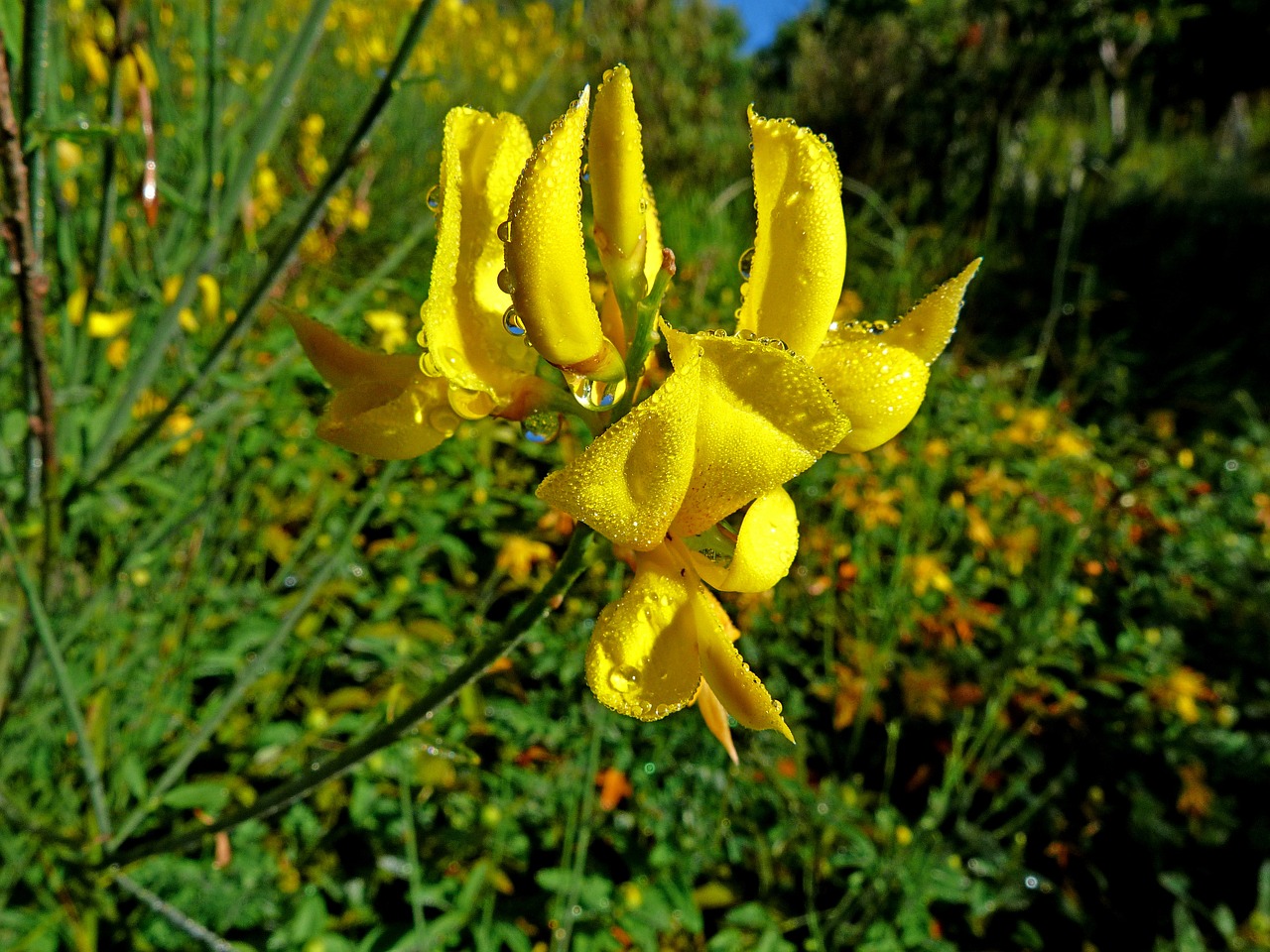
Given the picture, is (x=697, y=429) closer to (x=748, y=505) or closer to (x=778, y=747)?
(x=748, y=505)

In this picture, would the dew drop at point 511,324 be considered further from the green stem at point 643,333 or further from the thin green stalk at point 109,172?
the thin green stalk at point 109,172

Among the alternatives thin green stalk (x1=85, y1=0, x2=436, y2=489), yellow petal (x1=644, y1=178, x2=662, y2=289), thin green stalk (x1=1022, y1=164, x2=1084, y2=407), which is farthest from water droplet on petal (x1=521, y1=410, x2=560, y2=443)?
thin green stalk (x1=1022, y1=164, x2=1084, y2=407)

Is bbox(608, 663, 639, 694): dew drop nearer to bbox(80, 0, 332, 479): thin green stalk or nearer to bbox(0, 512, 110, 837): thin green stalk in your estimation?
bbox(0, 512, 110, 837): thin green stalk

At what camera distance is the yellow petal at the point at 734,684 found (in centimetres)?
46

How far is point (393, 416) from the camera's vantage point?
51 cm

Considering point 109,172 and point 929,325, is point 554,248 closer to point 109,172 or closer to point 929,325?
point 929,325

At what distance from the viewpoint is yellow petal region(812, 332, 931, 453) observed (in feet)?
1.71

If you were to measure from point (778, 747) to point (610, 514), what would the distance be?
1.28 metres

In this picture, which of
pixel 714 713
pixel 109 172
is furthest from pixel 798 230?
pixel 109 172

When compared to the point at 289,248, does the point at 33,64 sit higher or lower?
higher

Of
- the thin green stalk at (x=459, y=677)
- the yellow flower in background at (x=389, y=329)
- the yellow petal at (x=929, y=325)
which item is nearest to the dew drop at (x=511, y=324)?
the thin green stalk at (x=459, y=677)

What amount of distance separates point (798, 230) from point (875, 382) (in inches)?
4.1

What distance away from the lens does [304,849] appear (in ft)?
4.25

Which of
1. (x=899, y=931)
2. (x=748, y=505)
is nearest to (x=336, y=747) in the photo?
(x=899, y=931)
